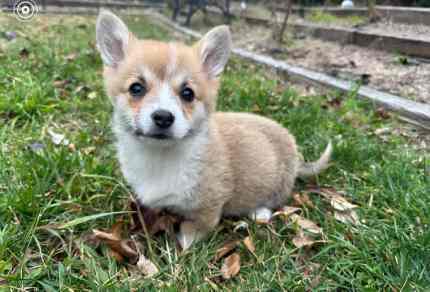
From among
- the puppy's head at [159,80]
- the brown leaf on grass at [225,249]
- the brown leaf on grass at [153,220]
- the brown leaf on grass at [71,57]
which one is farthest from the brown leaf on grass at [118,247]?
the brown leaf on grass at [71,57]

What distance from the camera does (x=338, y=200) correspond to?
3.01 m

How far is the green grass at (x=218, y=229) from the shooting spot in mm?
2176

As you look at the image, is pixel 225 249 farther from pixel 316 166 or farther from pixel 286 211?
pixel 316 166

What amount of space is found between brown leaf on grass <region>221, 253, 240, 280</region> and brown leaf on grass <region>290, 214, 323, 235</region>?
55 centimetres

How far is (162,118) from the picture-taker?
221cm

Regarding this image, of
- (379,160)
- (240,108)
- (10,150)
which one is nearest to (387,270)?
(379,160)

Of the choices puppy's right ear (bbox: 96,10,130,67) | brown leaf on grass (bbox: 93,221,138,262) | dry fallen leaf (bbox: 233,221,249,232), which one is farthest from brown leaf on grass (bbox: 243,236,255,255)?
puppy's right ear (bbox: 96,10,130,67)

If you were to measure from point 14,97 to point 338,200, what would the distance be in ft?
11.2

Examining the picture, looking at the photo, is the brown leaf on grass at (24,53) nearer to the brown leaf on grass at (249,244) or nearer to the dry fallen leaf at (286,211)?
the dry fallen leaf at (286,211)

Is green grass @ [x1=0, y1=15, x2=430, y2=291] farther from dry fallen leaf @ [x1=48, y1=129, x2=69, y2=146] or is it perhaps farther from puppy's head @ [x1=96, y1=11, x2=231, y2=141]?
puppy's head @ [x1=96, y1=11, x2=231, y2=141]

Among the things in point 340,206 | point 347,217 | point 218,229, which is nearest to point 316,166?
point 340,206

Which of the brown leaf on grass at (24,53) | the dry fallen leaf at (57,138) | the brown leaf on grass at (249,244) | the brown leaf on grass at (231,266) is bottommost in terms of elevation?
the brown leaf on grass at (231,266)

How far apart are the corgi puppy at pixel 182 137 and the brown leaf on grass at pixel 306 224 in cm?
24

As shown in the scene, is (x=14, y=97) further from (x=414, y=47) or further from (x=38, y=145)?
(x=414, y=47)
